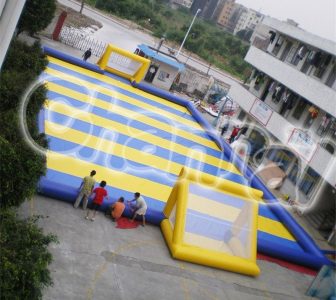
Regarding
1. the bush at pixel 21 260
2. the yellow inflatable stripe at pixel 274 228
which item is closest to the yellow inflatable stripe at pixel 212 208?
the yellow inflatable stripe at pixel 274 228

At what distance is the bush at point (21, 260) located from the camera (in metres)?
6.11

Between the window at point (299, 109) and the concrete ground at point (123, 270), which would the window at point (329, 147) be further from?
the concrete ground at point (123, 270)

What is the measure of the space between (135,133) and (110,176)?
5.10 meters

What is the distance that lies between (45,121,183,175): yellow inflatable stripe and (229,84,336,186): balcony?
6555 millimetres

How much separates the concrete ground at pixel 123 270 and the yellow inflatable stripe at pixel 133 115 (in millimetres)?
9231

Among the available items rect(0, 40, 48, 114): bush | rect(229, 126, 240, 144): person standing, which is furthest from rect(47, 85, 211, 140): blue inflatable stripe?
rect(0, 40, 48, 114): bush

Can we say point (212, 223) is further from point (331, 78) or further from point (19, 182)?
point (331, 78)

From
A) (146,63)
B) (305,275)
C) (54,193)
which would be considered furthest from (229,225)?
(146,63)

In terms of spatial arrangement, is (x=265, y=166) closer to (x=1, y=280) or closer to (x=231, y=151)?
(x=231, y=151)

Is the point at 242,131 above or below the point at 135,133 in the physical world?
above

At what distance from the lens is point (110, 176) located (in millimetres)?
16328

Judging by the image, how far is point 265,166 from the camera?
2658cm

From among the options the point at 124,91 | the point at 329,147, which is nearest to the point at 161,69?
the point at 124,91

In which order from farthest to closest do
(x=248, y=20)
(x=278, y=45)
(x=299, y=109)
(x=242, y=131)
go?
1. (x=248, y=20)
2. (x=278, y=45)
3. (x=242, y=131)
4. (x=299, y=109)
